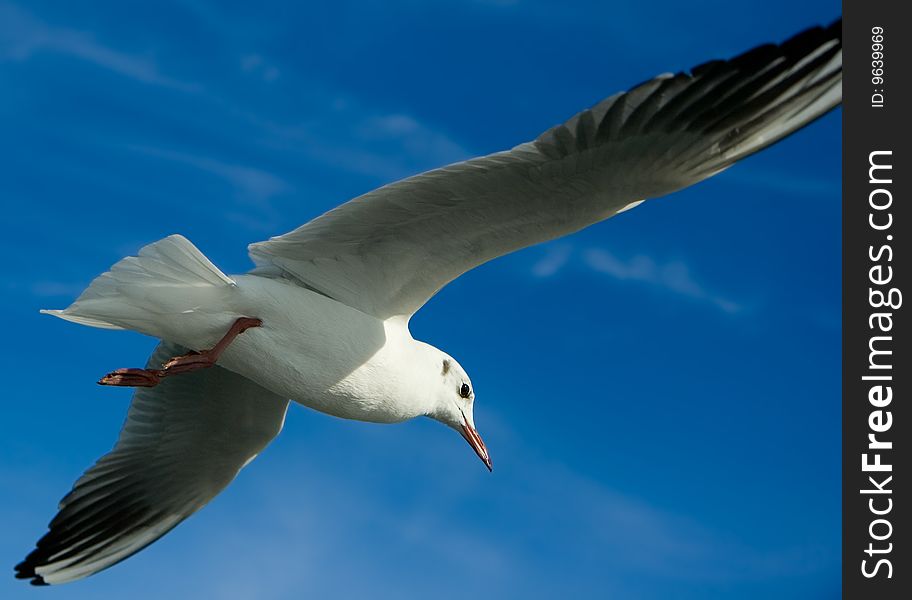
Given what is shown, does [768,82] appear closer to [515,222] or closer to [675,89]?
[675,89]

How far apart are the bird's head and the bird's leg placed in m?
1.17

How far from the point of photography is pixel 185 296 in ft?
16.4

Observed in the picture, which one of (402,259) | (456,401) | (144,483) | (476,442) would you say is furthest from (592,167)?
(144,483)

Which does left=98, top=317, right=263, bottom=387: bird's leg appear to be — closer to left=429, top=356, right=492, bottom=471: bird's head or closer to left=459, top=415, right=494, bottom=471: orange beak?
left=429, top=356, right=492, bottom=471: bird's head

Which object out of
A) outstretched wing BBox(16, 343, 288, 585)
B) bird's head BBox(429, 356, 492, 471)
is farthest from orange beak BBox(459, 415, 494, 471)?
outstretched wing BBox(16, 343, 288, 585)

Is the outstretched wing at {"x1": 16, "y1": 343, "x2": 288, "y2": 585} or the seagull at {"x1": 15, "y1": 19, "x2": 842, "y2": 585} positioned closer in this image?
the seagull at {"x1": 15, "y1": 19, "x2": 842, "y2": 585}

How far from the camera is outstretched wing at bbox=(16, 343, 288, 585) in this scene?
6672 mm

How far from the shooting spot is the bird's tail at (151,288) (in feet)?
16.0

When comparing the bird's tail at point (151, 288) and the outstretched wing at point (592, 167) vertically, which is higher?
the outstretched wing at point (592, 167)

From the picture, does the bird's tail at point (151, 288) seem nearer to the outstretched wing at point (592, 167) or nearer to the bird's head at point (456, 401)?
the outstretched wing at point (592, 167)

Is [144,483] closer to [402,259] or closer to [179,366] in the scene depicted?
[179,366]

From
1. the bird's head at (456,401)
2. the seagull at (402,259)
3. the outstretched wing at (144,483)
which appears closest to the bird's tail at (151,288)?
the seagull at (402,259)

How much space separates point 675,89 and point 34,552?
15.7ft
